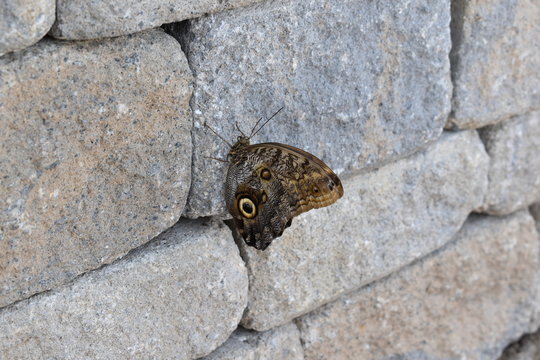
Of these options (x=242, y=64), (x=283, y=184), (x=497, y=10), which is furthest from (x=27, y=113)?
(x=497, y=10)

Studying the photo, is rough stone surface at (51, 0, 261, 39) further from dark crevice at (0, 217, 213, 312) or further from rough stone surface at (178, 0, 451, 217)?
dark crevice at (0, 217, 213, 312)

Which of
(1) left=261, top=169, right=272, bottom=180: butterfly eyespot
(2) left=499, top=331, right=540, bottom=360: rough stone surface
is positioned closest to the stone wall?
(1) left=261, top=169, right=272, bottom=180: butterfly eyespot

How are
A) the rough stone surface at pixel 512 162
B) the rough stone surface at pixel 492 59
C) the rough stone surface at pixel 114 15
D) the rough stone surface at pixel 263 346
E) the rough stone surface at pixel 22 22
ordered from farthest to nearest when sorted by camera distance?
1. the rough stone surface at pixel 512 162
2. the rough stone surface at pixel 492 59
3. the rough stone surface at pixel 263 346
4. the rough stone surface at pixel 114 15
5. the rough stone surface at pixel 22 22

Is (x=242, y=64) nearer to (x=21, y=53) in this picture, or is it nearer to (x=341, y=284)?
(x=21, y=53)

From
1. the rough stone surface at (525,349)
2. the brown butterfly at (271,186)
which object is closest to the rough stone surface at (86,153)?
the brown butterfly at (271,186)

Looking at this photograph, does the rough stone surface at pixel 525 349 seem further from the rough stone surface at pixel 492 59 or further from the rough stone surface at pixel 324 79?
the rough stone surface at pixel 324 79

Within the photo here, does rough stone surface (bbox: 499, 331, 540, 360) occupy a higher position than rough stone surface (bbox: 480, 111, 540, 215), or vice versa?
rough stone surface (bbox: 480, 111, 540, 215)

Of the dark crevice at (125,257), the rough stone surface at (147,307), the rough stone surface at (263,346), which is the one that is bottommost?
the rough stone surface at (263,346)

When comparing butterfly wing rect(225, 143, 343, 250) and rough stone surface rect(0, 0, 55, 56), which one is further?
butterfly wing rect(225, 143, 343, 250)
